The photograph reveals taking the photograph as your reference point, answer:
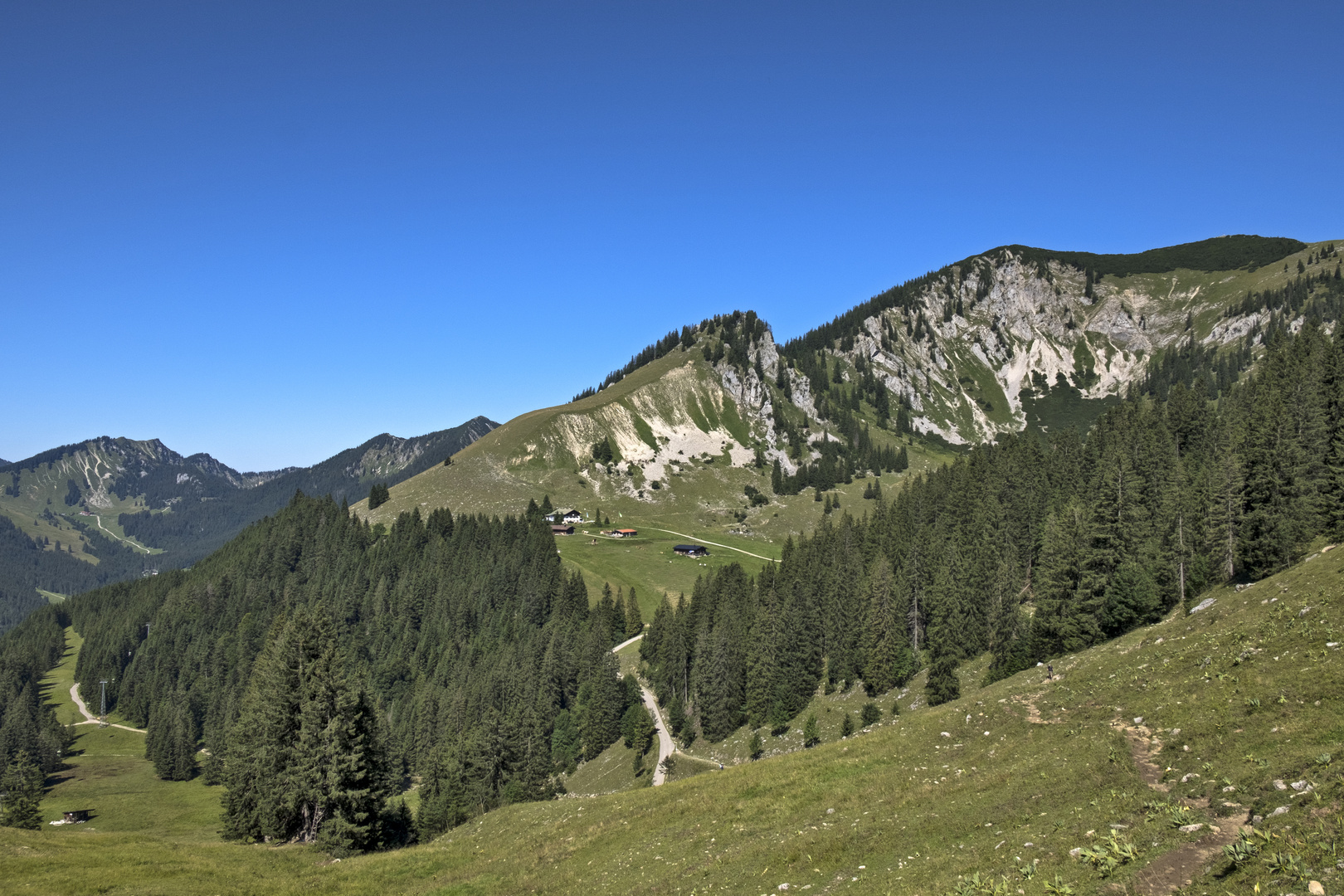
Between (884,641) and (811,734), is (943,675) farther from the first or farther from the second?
(884,641)

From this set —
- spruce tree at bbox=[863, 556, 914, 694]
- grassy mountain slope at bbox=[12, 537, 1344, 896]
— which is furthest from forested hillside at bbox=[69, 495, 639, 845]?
spruce tree at bbox=[863, 556, 914, 694]

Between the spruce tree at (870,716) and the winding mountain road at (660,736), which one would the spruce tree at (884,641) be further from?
the winding mountain road at (660,736)

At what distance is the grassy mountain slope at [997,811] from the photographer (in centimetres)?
1720

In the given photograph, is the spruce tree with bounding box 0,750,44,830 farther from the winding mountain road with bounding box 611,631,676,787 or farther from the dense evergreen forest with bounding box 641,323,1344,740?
the dense evergreen forest with bounding box 641,323,1344,740

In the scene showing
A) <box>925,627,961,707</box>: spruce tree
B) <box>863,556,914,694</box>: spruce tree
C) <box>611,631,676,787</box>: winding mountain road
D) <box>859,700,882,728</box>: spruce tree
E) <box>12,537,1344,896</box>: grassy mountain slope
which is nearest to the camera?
<box>12,537,1344,896</box>: grassy mountain slope

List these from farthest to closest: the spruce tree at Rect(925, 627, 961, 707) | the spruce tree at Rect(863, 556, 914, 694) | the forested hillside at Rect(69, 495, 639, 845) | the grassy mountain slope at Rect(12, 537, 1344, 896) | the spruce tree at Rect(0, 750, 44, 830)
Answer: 1. the spruce tree at Rect(863, 556, 914, 694)
2. the spruce tree at Rect(0, 750, 44, 830)
3. the spruce tree at Rect(925, 627, 961, 707)
4. the forested hillside at Rect(69, 495, 639, 845)
5. the grassy mountain slope at Rect(12, 537, 1344, 896)

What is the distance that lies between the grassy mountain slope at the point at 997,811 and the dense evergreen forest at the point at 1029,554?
20.2m

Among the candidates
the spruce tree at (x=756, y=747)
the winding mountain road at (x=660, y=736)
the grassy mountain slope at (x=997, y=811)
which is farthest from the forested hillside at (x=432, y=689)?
the spruce tree at (x=756, y=747)

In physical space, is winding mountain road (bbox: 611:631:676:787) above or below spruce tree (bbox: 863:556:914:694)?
below

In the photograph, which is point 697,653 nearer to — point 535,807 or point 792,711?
point 792,711

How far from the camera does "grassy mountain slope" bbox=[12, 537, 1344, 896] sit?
677 inches

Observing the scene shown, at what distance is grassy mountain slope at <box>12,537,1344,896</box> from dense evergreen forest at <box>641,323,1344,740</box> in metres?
20.2

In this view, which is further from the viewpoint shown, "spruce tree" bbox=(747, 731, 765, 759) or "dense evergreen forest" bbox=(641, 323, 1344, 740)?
"spruce tree" bbox=(747, 731, 765, 759)

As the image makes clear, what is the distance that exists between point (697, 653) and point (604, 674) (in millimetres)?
17130
